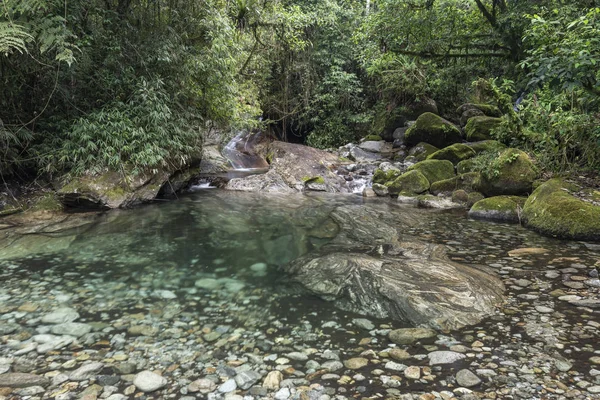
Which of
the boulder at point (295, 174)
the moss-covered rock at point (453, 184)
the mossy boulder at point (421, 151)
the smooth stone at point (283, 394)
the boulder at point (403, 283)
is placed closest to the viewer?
the smooth stone at point (283, 394)

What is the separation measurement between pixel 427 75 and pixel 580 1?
23.0ft

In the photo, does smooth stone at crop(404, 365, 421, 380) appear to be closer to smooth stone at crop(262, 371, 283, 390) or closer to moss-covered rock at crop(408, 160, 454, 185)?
smooth stone at crop(262, 371, 283, 390)

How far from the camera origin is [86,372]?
2.64m

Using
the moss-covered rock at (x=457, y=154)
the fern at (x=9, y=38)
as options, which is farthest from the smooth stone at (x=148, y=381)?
the moss-covered rock at (x=457, y=154)

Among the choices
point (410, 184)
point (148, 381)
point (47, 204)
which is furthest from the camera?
point (410, 184)

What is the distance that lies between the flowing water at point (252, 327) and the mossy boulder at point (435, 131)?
8.65 meters

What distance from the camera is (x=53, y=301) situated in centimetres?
377

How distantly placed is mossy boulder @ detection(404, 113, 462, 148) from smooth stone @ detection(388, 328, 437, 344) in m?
12.1

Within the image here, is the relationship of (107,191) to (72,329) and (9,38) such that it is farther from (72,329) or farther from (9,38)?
(72,329)

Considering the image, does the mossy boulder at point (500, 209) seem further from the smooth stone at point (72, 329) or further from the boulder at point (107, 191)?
the boulder at point (107, 191)

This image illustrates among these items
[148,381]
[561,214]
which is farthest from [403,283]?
[561,214]

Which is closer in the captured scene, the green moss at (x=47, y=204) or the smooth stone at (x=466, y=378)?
the smooth stone at (x=466, y=378)

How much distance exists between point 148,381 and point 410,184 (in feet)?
30.6

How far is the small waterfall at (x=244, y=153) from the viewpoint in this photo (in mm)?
16356
